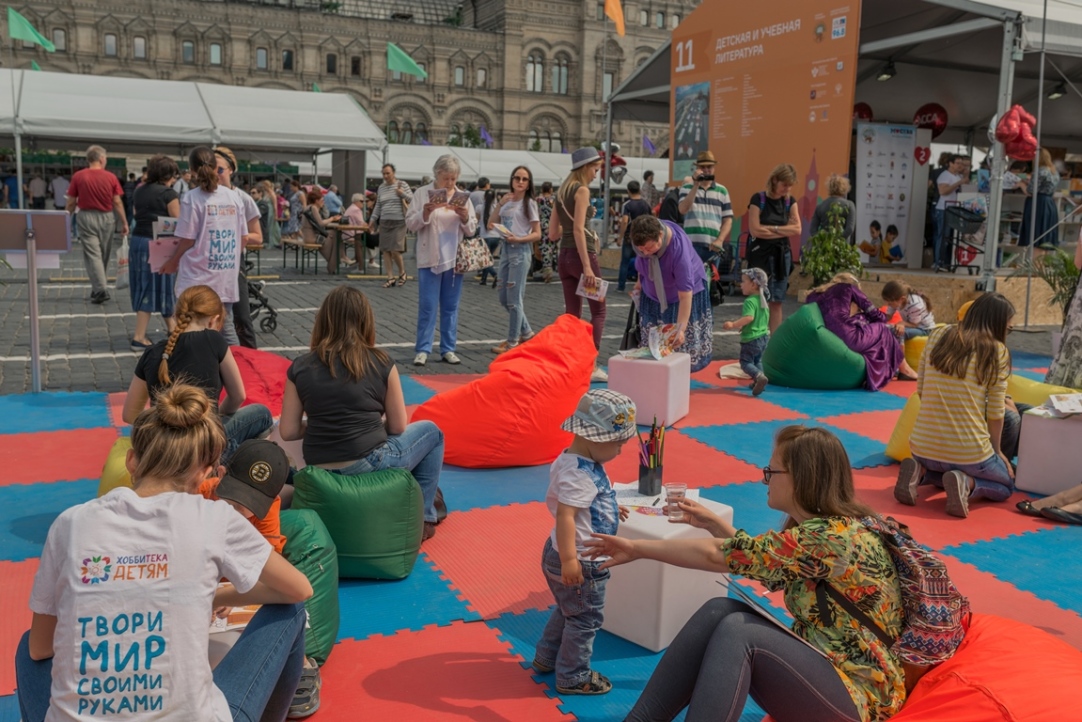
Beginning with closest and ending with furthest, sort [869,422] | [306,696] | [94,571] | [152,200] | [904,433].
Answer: [94,571], [306,696], [904,433], [869,422], [152,200]

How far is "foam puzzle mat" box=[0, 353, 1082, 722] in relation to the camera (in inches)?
127

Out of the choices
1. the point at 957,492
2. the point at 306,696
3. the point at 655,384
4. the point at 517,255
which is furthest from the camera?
the point at 517,255

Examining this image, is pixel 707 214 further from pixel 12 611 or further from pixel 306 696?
pixel 306 696

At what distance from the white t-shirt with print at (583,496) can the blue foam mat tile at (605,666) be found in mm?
464

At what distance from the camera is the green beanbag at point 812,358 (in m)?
7.97

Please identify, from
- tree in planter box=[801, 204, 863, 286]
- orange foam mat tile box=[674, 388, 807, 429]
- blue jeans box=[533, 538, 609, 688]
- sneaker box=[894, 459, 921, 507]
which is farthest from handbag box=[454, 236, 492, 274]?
blue jeans box=[533, 538, 609, 688]

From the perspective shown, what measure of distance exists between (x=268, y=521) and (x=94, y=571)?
1.03 metres

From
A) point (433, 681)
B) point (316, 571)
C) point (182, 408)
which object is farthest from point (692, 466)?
point (182, 408)

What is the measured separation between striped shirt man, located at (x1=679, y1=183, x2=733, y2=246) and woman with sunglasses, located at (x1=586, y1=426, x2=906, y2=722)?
8118 mm

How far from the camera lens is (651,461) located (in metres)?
3.80

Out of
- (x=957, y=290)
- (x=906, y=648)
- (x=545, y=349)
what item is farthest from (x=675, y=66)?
(x=906, y=648)

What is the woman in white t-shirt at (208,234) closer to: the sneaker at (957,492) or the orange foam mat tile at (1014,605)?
the sneaker at (957,492)

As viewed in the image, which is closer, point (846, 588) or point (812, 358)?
point (846, 588)

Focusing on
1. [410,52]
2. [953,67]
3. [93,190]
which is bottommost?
[93,190]
